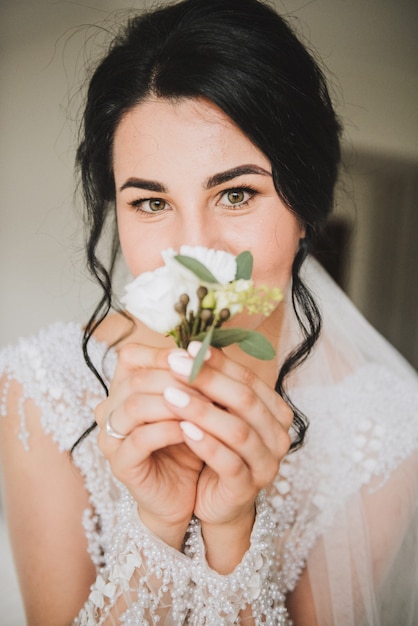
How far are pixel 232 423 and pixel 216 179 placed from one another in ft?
1.45

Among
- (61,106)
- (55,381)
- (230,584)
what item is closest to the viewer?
(230,584)

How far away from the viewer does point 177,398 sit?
53 centimetres

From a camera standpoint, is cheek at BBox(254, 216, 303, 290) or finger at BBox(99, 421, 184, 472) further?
cheek at BBox(254, 216, 303, 290)

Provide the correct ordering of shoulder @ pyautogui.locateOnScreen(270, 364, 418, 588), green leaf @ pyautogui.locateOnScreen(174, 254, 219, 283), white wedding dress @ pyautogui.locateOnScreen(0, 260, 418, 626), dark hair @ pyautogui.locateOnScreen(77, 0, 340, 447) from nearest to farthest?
green leaf @ pyautogui.locateOnScreen(174, 254, 219, 283)
dark hair @ pyautogui.locateOnScreen(77, 0, 340, 447)
white wedding dress @ pyautogui.locateOnScreen(0, 260, 418, 626)
shoulder @ pyautogui.locateOnScreen(270, 364, 418, 588)

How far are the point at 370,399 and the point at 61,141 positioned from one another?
3.49 ft

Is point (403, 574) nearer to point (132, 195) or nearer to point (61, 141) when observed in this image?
point (132, 195)

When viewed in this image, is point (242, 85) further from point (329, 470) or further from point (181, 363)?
point (329, 470)

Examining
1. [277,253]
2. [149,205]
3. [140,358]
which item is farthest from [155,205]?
[140,358]

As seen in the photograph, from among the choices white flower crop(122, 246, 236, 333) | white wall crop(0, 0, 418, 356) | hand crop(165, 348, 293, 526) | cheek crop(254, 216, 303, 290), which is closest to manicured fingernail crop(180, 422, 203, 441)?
hand crop(165, 348, 293, 526)

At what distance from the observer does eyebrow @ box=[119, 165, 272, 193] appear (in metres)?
0.83

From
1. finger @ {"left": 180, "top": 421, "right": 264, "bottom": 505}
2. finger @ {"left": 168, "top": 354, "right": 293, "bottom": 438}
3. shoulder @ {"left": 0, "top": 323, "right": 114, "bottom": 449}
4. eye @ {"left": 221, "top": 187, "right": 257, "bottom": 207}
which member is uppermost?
eye @ {"left": 221, "top": 187, "right": 257, "bottom": 207}

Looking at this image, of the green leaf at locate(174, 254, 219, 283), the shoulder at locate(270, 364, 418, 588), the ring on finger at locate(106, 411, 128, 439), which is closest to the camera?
the green leaf at locate(174, 254, 219, 283)

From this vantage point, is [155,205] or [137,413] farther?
[155,205]

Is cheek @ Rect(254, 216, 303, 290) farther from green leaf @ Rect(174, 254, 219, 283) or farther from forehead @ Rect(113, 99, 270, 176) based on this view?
green leaf @ Rect(174, 254, 219, 283)
